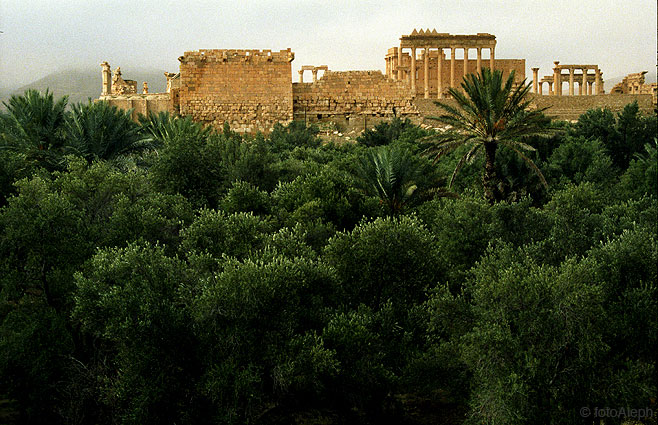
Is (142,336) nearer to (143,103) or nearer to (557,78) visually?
(143,103)

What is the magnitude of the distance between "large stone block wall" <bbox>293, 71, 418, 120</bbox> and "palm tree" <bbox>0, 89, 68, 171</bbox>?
40.7 feet

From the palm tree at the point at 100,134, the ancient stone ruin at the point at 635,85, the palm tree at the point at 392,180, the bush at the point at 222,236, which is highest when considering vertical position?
the ancient stone ruin at the point at 635,85

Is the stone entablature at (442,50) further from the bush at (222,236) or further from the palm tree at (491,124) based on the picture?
the bush at (222,236)

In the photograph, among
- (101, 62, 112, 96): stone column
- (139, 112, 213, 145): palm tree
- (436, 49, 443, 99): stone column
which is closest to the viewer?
(139, 112, 213, 145): palm tree

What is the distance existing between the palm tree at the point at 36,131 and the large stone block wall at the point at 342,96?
12392mm

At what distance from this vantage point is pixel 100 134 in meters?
23.9

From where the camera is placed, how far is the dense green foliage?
523 inches

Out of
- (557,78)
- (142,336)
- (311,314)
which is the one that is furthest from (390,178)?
(557,78)

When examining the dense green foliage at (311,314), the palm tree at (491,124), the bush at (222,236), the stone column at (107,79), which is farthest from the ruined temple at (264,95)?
the bush at (222,236)

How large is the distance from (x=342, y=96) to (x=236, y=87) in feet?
14.6

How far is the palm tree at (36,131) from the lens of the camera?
931 inches

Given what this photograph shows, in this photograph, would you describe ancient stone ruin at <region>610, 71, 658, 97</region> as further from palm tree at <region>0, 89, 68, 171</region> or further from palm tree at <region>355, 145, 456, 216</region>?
palm tree at <region>0, 89, 68, 171</region>

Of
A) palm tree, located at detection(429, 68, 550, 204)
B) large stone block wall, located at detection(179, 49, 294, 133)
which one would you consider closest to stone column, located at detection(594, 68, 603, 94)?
large stone block wall, located at detection(179, 49, 294, 133)

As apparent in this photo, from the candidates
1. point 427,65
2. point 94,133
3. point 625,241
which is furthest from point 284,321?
point 427,65
